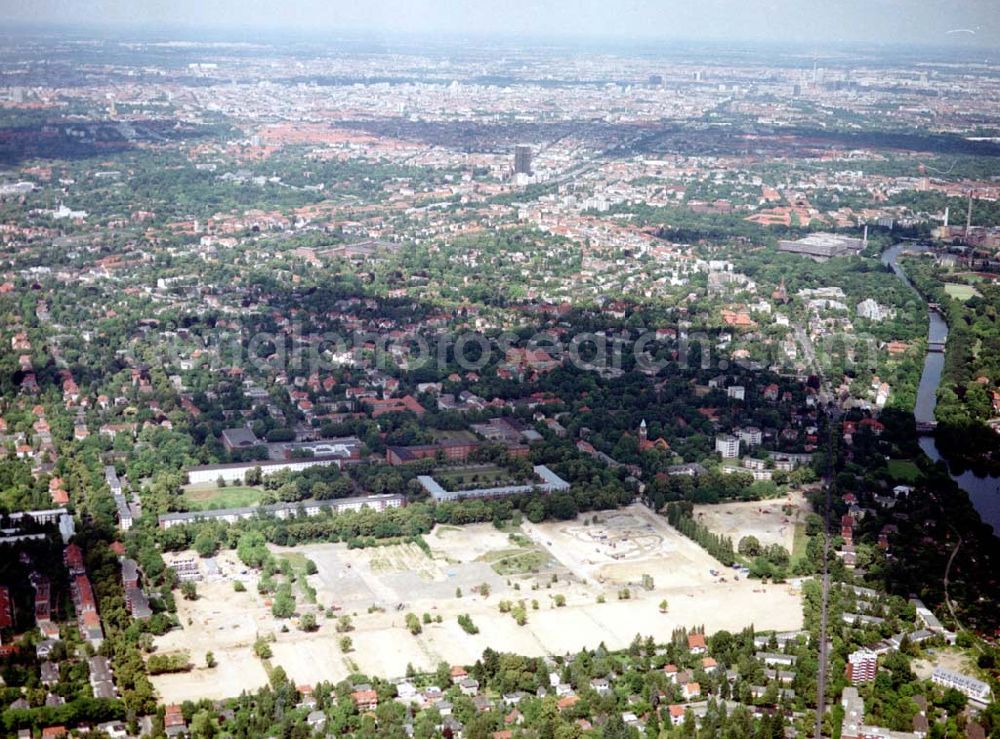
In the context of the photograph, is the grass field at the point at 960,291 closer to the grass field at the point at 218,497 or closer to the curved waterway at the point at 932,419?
the curved waterway at the point at 932,419

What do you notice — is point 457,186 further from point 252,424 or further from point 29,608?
point 29,608

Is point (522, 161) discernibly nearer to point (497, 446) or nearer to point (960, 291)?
point (960, 291)

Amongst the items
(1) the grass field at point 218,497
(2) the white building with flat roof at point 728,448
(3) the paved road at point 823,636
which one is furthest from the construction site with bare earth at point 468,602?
(2) the white building with flat roof at point 728,448

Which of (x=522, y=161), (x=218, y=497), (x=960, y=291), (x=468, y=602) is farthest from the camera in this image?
(x=522, y=161)

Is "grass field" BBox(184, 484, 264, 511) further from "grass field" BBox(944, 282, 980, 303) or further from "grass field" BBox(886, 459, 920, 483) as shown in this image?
"grass field" BBox(944, 282, 980, 303)

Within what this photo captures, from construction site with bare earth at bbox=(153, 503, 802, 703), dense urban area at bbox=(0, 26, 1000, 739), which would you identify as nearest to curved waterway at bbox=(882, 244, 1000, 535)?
dense urban area at bbox=(0, 26, 1000, 739)

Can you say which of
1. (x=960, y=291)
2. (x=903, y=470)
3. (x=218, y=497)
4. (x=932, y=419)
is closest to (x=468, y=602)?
(x=218, y=497)
